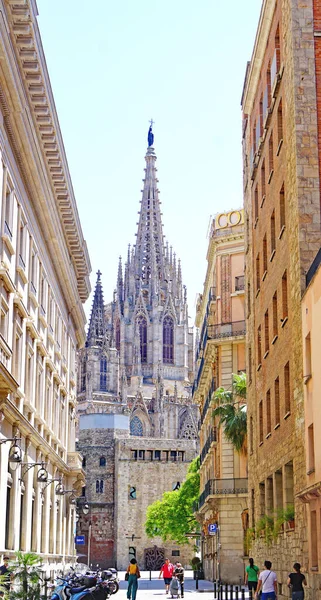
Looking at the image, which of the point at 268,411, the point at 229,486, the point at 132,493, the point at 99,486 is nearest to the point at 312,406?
the point at 268,411

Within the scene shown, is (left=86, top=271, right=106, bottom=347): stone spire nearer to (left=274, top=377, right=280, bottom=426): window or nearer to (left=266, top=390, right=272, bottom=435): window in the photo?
(left=266, top=390, right=272, bottom=435): window

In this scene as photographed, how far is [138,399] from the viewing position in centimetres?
15088

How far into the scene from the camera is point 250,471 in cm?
3797

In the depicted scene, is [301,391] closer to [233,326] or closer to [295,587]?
[295,587]

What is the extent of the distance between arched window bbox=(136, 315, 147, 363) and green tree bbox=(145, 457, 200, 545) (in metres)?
78.9

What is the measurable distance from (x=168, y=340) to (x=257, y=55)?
444 feet

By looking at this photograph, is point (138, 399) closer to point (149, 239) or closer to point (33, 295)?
point (149, 239)

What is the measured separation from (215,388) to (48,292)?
19.5m

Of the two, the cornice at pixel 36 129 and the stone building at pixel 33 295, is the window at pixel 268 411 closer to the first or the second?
the stone building at pixel 33 295

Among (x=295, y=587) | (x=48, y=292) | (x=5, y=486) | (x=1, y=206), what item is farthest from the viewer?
(x=48, y=292)

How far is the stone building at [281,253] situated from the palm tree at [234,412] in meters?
8.20

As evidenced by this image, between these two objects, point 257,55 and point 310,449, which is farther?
point 257,55


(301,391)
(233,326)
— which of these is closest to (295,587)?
(301,391)

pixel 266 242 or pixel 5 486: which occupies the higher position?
pixel 266 242
